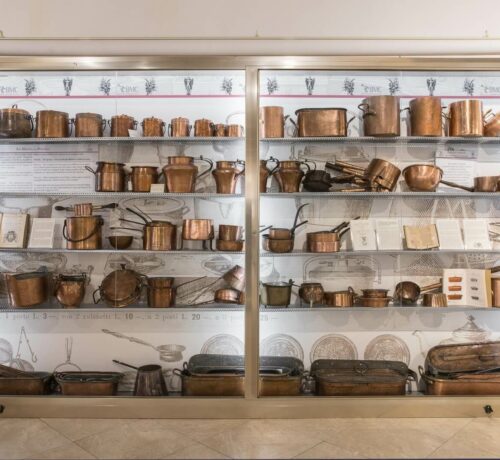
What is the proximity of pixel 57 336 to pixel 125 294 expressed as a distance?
2.16ft

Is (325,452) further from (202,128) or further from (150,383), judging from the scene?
(202,128)

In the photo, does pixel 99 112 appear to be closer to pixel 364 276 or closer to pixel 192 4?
pixel 192 4

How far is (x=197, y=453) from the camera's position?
2.32m

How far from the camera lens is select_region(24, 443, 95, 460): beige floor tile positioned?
7.47 ft

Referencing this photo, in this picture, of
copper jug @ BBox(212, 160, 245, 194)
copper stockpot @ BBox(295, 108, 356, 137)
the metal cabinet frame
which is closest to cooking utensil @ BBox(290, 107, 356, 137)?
copper stockpot @ BBox(295, 108, 356, 137)

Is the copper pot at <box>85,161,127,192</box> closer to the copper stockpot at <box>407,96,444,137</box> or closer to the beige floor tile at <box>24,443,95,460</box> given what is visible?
the beige floor tile at <box>24,443,95,460</box>

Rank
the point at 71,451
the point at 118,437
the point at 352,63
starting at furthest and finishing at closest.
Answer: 1. the point at 352,63
2. the point at 118,437
3. the point at 71,451

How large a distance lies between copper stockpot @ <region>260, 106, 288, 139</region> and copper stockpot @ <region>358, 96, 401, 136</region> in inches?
24.1

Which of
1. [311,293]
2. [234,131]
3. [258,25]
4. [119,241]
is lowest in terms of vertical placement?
[311,293]

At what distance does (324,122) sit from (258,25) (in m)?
0.86

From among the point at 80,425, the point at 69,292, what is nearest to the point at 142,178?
the point at 69,292

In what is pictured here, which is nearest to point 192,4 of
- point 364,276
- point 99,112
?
point 99,112

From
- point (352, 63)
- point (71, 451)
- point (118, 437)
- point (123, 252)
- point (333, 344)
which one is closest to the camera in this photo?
point (71, 451)

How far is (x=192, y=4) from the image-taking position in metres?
2.98
